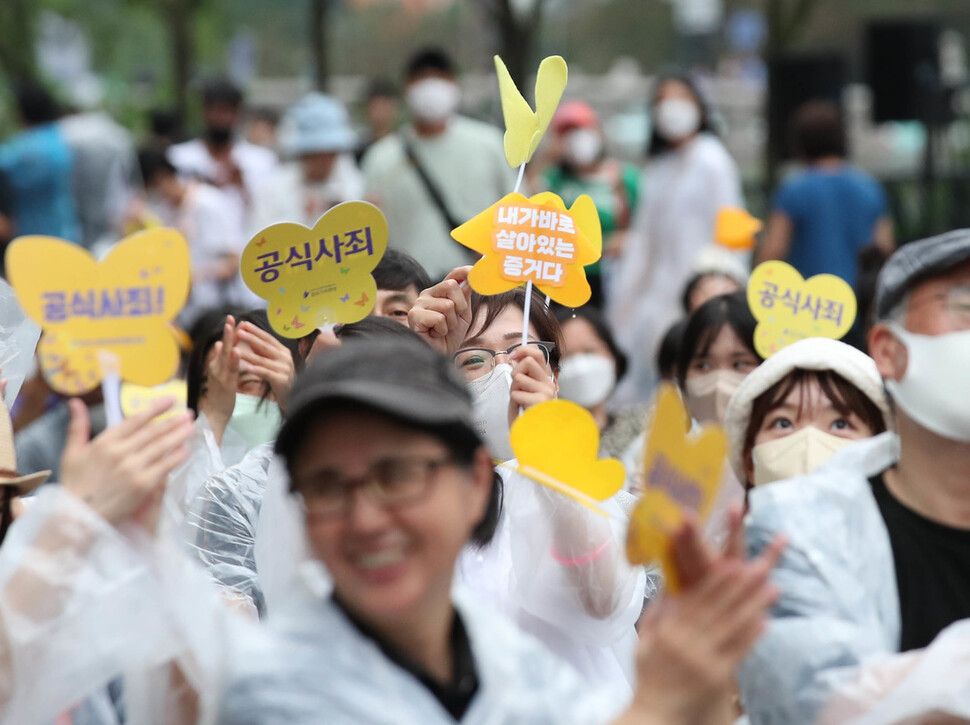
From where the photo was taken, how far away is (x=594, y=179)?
828 centimetres

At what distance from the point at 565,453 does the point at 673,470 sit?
486 millimetres

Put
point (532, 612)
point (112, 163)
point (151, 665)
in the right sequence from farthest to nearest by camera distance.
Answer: point (112, 163) < point (532, 612) < point (151, 665)

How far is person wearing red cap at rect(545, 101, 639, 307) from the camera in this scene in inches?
321

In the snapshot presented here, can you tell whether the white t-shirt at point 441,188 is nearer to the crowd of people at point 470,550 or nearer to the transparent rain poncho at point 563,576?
the crowd of people at point 470,550

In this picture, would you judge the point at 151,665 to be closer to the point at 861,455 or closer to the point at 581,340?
the point at 861,455

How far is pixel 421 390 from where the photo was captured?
1.87 meters

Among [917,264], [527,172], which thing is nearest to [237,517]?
[917,264]

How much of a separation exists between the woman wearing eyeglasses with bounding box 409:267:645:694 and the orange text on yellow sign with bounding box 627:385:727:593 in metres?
0.50

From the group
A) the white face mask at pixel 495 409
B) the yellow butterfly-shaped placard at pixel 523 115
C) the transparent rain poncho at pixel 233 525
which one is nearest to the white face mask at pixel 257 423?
the transparent rain poncho at pixel 233 525

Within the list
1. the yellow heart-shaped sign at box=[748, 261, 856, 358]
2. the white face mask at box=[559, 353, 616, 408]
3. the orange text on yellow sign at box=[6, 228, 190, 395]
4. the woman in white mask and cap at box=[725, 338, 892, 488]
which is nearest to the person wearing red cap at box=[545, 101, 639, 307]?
the white face mask at box=[559, 353, 616, 408]

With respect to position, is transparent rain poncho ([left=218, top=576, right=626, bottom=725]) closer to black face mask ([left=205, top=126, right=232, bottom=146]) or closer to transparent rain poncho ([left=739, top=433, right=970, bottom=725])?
transparent rain poncho ([left=739, top=433, right=970, bottom=725])

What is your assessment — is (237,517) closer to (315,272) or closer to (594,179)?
(315,272)

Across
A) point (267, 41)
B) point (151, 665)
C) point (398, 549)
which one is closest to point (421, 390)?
point (398, 549)

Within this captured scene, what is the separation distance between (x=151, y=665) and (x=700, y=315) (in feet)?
8.21
